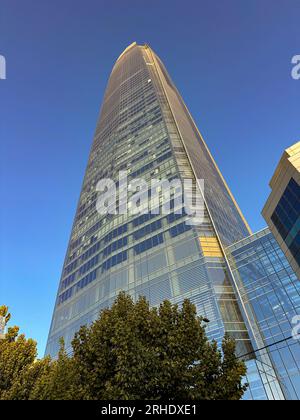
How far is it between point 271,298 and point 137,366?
69.9 ft

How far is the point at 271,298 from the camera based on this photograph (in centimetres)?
2703

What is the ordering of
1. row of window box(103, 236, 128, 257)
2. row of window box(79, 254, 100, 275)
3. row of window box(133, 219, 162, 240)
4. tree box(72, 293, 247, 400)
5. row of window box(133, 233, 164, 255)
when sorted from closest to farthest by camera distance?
tree box(72, 293, 247, 400) < row of window box(133, 233, 164, 255) < row of window box(133, 219, 162, 240) < row of window box(103, 236, 128, 257) < row of window box(79, 254, 100, 275)

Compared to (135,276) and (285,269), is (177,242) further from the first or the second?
(285,269)

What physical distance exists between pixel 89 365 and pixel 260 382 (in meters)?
16.0

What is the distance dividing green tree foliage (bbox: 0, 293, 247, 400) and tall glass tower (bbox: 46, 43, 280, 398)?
44.2 ft

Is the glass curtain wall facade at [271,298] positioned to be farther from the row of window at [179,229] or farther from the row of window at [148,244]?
the row of window at [148,244]

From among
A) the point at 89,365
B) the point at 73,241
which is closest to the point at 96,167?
the point at 73,241

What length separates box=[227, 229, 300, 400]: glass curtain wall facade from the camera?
2192 cm

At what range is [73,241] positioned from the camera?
51.7m

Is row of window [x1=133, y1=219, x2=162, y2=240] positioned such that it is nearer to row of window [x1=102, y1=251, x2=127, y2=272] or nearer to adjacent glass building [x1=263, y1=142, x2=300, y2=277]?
row of window [x1=102, y1=251, x2=127, y2=272]

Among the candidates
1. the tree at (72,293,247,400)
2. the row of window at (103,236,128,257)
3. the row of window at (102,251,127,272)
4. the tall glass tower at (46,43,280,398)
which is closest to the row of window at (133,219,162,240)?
the tall glass tower at (46,43,280,398)

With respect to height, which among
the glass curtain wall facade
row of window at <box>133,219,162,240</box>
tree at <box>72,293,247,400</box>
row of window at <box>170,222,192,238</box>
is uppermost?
row of window at <box>133,219,162,240</box>

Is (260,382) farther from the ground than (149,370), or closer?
farther from the ground

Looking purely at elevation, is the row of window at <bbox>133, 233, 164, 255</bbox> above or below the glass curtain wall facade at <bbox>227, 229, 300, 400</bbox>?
above
